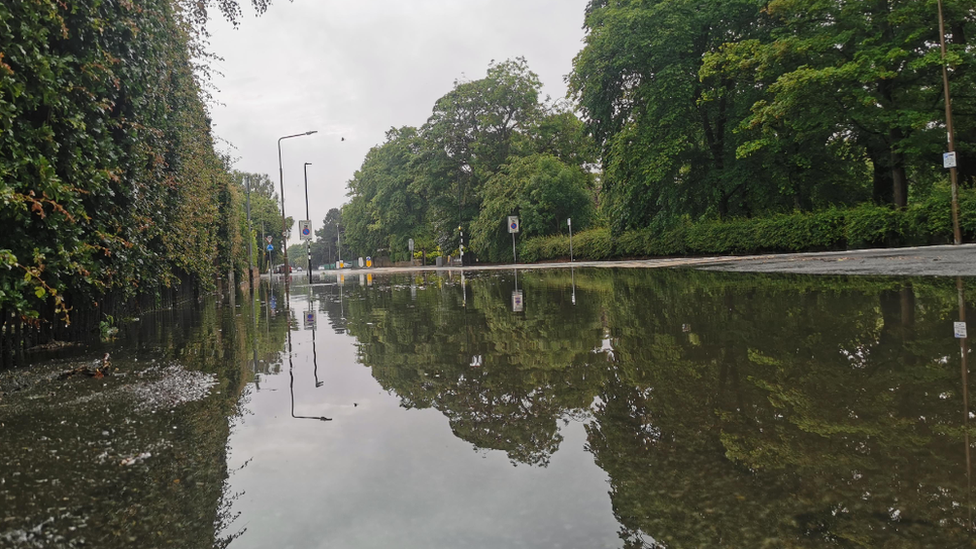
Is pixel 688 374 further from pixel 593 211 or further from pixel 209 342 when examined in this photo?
pixel 593 211

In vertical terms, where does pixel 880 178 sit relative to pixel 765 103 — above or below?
below

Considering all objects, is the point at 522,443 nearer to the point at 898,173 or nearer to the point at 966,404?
the point at 966,404

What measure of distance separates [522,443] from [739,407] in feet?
4.16

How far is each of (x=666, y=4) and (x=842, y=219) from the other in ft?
36.1

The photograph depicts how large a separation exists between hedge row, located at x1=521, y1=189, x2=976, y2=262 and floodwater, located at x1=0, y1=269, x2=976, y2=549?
46.6ft

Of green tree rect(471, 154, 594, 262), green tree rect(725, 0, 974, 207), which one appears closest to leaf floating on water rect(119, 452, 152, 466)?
green tree rect(725, 0, 974, 207)

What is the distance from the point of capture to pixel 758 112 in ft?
72.3

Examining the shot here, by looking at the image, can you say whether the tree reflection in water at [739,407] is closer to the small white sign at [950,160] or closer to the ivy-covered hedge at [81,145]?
the ivy-covered hedge at [81,145]

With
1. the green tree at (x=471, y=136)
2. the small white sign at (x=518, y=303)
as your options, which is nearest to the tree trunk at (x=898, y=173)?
the small white sign at (x=518, y=303)

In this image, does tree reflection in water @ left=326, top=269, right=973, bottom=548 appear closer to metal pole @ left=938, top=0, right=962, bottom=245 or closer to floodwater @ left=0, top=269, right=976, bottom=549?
floodwater @ left=0, top=269, right=976, bottom=549

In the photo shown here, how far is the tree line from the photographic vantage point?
1984 centimetres

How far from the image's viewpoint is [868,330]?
17.5ft

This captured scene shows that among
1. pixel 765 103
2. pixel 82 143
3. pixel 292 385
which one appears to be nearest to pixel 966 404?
pixel 292 385

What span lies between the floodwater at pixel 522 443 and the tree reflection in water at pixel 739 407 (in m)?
0.02
